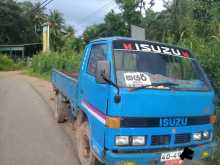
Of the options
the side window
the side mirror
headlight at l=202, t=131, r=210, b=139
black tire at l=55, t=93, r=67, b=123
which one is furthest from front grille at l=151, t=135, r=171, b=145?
black tire at l=55, t=93, r=67, b=123

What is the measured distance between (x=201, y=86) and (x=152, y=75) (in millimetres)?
833

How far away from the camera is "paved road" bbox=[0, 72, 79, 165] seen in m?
7.16

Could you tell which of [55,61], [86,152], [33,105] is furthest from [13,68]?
[86,152]

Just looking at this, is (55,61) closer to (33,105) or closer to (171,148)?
(33,105)

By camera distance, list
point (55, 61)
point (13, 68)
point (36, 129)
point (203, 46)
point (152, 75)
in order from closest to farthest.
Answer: point (152, 75), point (203, 46), point (36, 129), point (55, 61), point (13, 68)

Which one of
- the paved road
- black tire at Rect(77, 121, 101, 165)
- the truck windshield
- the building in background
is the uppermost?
the building in background

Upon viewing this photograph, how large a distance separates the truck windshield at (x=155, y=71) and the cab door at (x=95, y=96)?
293 mm

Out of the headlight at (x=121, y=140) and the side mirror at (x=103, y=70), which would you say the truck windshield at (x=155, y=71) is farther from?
the headlight at (x=121, y=140)

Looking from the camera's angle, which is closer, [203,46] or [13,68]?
[203,46]

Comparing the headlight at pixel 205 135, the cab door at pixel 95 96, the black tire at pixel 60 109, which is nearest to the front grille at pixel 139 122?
the cab door at pixel 95 96

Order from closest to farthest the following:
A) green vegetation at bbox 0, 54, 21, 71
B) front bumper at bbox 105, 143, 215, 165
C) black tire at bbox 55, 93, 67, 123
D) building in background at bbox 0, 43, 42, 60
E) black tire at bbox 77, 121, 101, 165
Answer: front bumper at bbox 105, 143, 215, 165 < black tire at bbox 77, 121, 101, 165 < black tire at bbox 55, 93, 67, 123 < green vegetation at bbox 0, 54, 21, 71 < building in background at bbox 0, 43, 42, 60

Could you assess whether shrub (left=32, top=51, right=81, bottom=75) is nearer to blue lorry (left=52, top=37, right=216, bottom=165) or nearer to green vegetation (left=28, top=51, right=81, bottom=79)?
green vegetation (left=28, top=51, right=81, bottom=79)

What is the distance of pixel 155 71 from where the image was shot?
577 centimetres

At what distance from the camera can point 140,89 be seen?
5.19m
